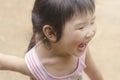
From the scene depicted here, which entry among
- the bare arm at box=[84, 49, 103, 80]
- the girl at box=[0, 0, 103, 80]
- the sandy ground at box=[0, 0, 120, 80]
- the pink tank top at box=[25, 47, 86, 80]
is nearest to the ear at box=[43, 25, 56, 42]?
the girl at box=[0, 0, 103, 80]

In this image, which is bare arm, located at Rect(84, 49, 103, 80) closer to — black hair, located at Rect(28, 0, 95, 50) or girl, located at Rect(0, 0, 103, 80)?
girl, located at Rect(0, 0, 103, 80)

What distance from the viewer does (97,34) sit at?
175cm

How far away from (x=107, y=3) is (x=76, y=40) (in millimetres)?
1108

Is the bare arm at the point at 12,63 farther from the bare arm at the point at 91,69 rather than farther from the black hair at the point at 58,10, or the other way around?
the bare arm at the point at 91,69

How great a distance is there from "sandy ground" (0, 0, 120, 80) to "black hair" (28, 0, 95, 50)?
0.63 meters

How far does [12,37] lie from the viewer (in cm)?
174

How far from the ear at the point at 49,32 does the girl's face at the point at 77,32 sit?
2 centimetres

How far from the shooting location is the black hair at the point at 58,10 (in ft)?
2.72

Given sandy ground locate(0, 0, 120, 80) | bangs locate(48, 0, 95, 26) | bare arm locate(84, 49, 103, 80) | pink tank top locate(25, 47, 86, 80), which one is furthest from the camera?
sandy ground locate(0, 0, 120, 80)

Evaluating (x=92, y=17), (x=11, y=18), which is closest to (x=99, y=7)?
(x=11, y=18)

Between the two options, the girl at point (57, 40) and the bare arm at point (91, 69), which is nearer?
the girl at point (57, 40)

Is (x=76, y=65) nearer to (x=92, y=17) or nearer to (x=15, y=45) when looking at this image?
(x=92, y=17)

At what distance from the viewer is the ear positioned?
0.87m

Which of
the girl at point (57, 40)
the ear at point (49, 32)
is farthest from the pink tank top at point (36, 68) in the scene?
the ear at point (49, 32)
